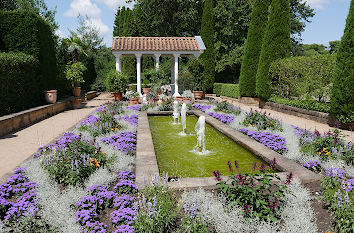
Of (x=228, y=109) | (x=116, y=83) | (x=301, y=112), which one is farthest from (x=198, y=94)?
(x=301, y=112)

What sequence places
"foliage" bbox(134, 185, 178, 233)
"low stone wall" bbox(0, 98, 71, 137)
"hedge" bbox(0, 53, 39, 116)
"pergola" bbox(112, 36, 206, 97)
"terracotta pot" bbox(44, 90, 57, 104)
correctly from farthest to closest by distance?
1. "pergola" bbox(112, 36, 206, 97)
2. "terracotta pot" bbox(44, 90, 57, 104)
3. "hedge" bbox(0, 53, 39, 116)
4. "low stone wall" bbox(0, 98, 71, 137)
5. "foliage" bbox(134, 185, 178, 233)

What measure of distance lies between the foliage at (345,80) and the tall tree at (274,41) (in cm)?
505

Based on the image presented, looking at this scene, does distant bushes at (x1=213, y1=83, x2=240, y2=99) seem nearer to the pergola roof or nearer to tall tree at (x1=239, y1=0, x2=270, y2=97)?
tall tree at (x1=239, y1=0, x2=270, y2=97)

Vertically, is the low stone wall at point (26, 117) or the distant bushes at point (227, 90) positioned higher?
the distant bushes at point (227, 90)

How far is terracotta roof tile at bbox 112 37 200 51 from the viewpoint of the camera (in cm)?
1898

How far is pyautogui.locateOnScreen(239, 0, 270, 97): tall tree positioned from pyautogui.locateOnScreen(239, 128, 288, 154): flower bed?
10.8 metres

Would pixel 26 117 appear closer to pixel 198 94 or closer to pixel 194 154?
pixel 194 154

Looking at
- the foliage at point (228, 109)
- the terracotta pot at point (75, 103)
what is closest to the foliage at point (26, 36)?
the terracotta pot at point (75, 103)

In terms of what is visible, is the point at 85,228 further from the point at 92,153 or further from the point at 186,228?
the point at 92,153

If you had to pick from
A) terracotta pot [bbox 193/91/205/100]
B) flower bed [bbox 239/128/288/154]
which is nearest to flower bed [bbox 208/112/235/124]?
flower bed [bbox 239/128/288/154]

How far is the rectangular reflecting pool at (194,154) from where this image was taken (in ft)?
16.7

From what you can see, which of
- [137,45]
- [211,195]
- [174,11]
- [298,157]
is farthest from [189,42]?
[211,195]

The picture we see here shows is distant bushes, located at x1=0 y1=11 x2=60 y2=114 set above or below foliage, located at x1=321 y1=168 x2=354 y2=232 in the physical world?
above

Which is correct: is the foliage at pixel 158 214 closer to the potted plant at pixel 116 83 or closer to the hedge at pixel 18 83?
the hedge at pixel 18 83
